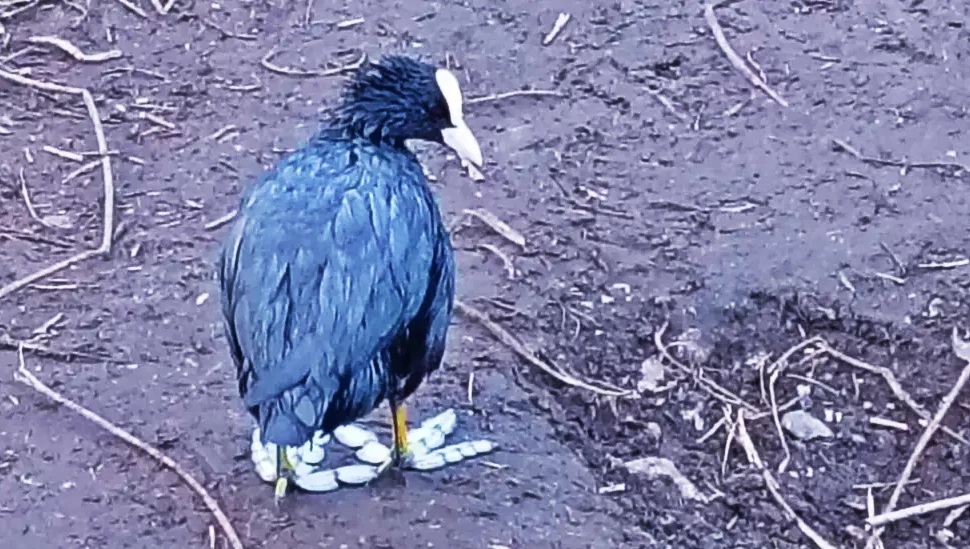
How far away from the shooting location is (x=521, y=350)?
401cm

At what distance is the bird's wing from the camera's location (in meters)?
3.22

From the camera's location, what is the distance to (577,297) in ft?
13.8

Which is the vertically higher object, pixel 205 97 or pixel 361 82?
pixel 361 82

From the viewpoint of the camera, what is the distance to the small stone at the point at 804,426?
149 inches

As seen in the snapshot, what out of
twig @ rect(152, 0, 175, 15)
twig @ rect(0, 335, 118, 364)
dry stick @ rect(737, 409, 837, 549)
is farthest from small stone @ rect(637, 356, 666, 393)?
twig @ rect(152, 0, 175, 15)

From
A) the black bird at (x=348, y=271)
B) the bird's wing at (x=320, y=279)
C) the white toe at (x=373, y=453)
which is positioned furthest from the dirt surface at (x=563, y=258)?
the bird's wing at (x=320, y=279)

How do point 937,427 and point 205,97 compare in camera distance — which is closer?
point 937,427

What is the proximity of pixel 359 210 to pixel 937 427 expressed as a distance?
55.6 inches

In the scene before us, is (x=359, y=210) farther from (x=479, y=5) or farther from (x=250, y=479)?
(x=479, y=5)

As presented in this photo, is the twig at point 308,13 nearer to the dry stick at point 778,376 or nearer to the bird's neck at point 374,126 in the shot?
the bird's neck at point 374,126

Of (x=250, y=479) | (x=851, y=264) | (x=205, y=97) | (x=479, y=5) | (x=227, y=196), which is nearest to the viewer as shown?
(x=250, y=479)

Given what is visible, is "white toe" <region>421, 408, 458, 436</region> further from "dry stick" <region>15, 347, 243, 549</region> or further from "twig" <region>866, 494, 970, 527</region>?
"twig" <region>866, 494, 970, 527</region>

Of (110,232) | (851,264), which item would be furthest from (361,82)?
(851,264)

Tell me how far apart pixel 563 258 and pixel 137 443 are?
48.0 inches
